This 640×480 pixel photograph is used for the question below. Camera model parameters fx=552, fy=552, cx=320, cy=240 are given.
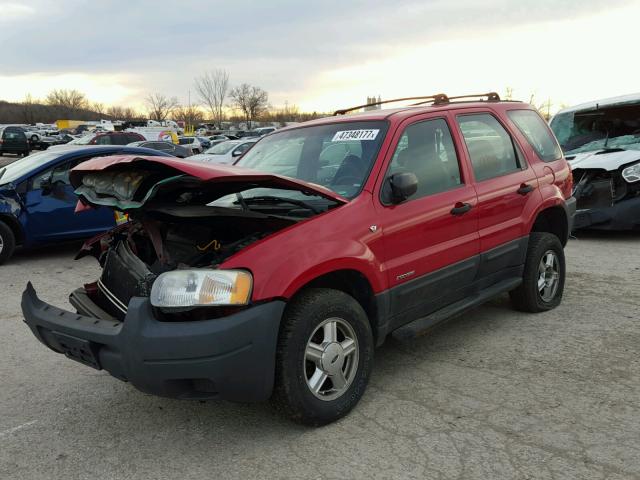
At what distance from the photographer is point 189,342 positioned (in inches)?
102

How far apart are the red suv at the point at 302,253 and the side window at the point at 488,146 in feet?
0.05

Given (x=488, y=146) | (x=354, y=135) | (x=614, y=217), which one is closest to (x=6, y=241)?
(x=354, y=135)

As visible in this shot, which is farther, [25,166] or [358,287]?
[25,166]

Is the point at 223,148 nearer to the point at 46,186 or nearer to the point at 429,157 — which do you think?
the point at 46,186

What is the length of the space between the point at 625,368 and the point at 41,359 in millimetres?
4232

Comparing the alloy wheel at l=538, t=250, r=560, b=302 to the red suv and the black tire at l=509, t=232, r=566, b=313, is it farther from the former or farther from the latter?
the red suv

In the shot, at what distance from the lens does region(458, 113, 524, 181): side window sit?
418cm

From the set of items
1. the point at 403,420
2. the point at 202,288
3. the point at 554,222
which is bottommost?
the point at 403,420

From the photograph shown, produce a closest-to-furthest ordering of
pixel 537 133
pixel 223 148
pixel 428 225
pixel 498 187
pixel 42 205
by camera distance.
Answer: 1. pixel 428 225
2. pixel 498 187
3. pixel 537 133
4. pixel 42 205
5. pixel 223 148

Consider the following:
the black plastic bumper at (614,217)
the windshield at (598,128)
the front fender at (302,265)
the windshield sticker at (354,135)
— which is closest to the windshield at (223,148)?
the windshield at (598,128)

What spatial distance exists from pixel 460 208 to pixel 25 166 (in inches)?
255

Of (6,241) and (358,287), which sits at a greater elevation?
(358,287)

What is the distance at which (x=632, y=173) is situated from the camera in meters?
8.00

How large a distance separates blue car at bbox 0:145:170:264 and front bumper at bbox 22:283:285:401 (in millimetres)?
5053
